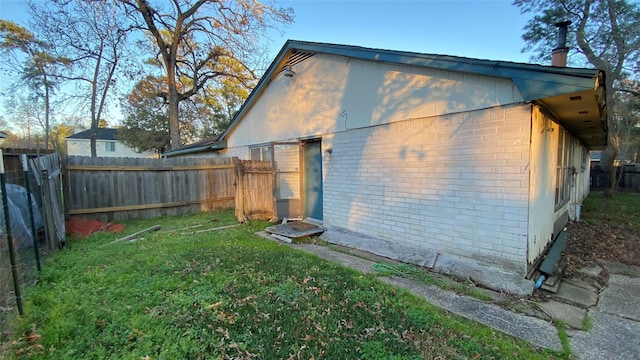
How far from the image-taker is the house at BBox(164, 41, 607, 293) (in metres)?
3.79

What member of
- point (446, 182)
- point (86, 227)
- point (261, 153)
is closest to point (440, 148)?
point (446, 182)

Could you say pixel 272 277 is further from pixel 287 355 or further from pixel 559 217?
pixel 559 217

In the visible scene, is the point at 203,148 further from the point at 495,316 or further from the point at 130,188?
the point at 495,316

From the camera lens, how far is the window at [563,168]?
5.77 metres

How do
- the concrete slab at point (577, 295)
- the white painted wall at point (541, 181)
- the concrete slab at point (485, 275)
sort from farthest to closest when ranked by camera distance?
1. the white painted wall at point (541, 181)
2. the concrete slab at point (485, 275)
3. the concrete slab at point (577, 295)

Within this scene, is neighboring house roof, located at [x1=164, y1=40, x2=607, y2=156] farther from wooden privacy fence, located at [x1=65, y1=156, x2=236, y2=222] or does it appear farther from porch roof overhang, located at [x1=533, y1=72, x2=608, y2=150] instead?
wooden privacy fence, located at [x1=65, y1=156, x2=236, y2=222]

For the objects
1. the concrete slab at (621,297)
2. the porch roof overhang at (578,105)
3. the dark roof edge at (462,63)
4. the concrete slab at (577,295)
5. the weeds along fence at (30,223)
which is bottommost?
the concrete slab at (621,297)

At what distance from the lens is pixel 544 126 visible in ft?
13.9

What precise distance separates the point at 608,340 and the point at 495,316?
96 centimetres

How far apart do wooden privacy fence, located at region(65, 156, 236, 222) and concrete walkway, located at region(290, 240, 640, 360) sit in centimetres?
633

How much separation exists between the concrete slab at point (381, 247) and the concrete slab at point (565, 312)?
1.48 m

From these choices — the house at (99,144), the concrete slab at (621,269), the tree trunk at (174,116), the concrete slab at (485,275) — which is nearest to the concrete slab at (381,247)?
the concrete slab at (485,275)

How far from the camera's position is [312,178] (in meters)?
7.61

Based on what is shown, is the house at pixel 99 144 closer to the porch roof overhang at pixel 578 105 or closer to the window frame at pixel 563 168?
the window frame at pixel 563 168
